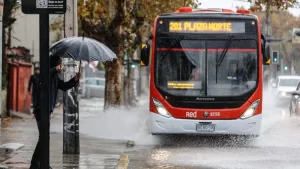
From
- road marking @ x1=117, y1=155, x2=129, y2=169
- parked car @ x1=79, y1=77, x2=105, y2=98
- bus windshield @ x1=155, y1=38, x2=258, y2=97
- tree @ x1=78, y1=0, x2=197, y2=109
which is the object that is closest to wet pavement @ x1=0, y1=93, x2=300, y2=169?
road marking @ x1=117, y1=155, x2=129, y2=169

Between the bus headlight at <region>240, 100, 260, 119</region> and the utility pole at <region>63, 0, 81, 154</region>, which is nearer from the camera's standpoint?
the utility pole at <region>63, 0, 81, 154</region>

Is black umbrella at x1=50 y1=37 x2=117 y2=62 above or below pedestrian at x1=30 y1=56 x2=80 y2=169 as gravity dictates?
above

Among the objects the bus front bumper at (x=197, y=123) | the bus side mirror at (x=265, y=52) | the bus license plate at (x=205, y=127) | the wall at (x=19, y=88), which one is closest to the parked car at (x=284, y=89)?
the wall at (x=19, y=88)

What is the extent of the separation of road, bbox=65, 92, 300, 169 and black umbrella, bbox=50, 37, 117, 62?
7.64 feet

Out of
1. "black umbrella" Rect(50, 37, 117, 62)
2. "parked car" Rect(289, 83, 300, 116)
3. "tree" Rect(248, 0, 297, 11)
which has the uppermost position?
"tree" Rect(248, 0, 297, 11)

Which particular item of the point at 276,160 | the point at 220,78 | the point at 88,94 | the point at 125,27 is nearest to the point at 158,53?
the point at 220,78

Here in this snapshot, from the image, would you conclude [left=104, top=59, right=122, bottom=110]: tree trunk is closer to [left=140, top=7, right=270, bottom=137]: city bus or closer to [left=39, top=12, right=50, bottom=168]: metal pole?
[left=140, top=7, right=270, bottom=137]: city bus

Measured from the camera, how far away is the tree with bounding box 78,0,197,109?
3038 centimetres

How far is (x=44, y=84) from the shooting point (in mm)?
9906

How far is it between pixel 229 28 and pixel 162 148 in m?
3.14

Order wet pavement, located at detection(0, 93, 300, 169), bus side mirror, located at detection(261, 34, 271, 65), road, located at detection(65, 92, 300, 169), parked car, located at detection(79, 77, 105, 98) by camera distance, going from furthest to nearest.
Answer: parked car, located at detection(79, 77, 105, 98) < bus side mirror, located at detection(261, 34, 271, 65) < road, located at detection(65, 92, 300, 169) < wet pavement, located at detection(0, 93, 300, 169)

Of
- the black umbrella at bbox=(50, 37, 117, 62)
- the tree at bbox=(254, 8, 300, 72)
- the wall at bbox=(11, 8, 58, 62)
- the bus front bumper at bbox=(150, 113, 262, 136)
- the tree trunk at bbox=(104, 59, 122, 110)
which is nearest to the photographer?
the black umbrella at bbox=(50, 37, 117, 62)

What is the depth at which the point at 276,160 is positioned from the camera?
15469 mm

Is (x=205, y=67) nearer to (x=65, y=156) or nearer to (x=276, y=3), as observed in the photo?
(x=65, y=156)
